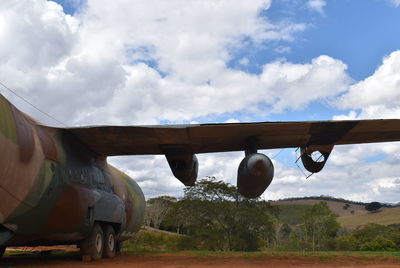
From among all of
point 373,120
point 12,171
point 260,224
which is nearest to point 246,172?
point 373,120

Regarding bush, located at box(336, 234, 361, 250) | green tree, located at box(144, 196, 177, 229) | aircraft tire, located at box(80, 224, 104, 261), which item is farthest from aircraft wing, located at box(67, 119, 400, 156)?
green tree, located at box(144, 196, 177, 229)

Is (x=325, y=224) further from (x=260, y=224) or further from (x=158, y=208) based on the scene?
(x=158, y=208)

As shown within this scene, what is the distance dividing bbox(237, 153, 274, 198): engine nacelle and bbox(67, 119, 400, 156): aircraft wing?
0.81 metres

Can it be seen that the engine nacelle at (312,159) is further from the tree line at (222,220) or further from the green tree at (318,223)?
the green tree at (318,223)

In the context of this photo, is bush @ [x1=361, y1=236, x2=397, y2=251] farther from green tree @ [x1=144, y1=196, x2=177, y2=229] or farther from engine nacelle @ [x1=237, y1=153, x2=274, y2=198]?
green tree @ [x1=144, y1=196, x2=177, y2=229]

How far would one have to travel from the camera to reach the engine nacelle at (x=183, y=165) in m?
11.3

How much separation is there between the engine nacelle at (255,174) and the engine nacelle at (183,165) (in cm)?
181

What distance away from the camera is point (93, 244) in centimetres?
1117

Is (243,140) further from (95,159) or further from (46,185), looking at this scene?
(46,185)

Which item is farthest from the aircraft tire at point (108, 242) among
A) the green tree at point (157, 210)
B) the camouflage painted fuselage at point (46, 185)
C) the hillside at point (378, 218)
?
the hillside at point (378, 218)

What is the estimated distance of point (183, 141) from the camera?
10609 mm

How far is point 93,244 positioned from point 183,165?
3313 mm

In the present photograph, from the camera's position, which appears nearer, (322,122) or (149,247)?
(322,122)

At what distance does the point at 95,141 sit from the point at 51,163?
1867 mm
